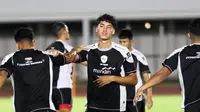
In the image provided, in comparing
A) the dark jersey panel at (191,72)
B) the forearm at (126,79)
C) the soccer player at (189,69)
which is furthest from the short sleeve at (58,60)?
the dark jersey panel at (191,72)

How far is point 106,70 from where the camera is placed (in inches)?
259

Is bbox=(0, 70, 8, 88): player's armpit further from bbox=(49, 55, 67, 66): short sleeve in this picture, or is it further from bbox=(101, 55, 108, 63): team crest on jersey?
bbox=(101, 55, 108, 63): team crest on jersey

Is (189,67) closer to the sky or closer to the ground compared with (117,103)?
closer to the sky

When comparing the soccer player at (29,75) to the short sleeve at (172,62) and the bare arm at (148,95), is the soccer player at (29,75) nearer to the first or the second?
the short sleeve at (172,62)

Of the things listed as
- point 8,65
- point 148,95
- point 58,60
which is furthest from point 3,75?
point 148,95

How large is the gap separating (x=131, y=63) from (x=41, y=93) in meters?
1.31

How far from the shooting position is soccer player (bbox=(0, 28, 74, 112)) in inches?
242

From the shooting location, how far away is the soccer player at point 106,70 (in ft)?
→ 21.6

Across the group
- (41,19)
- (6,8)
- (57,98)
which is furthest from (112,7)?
(57,98)

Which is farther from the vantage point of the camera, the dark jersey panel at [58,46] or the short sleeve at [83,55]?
the dark jersey panel at [58,46]

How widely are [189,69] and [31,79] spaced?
6.13 feet

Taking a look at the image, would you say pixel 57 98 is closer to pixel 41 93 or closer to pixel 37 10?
pixel 41 93

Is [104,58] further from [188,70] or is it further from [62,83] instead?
[62,83]

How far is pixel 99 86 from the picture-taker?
→ 21.5 feet
